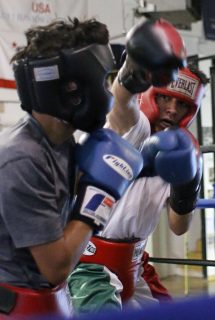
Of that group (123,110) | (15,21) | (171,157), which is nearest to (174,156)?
(171,157)

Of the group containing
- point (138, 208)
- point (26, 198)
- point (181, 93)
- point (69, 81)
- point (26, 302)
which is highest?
point (69, 81)

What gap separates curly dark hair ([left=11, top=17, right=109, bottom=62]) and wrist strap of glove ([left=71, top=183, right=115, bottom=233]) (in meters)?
0.30

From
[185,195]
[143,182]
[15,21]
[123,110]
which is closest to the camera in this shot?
[123,110]

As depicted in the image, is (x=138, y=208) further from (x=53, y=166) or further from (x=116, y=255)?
(x=53, y=166)

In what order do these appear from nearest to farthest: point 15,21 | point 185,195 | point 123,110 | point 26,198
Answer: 1. point 26,198
2. point 123,110
3. point 185,195
4. point 15,21

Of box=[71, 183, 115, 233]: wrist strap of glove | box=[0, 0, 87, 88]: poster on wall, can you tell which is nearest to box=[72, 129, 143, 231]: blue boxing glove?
box=[71, 183, 115, 233]: wrist strap of glove

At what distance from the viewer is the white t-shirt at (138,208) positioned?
61.7 inches

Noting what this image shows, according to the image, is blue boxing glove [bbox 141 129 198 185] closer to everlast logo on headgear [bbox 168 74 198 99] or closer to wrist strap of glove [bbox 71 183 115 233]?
wrist strap of glove [bbox 71 183 115 233]

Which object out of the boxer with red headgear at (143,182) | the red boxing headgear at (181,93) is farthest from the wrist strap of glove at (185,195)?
the red boxing headgear at (181,93)

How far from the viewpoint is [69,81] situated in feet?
3.51

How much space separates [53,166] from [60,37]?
0.27m

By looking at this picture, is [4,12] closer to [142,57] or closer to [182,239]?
[182,239]

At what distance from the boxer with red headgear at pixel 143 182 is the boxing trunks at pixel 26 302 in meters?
0.27

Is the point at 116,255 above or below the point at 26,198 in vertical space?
below
